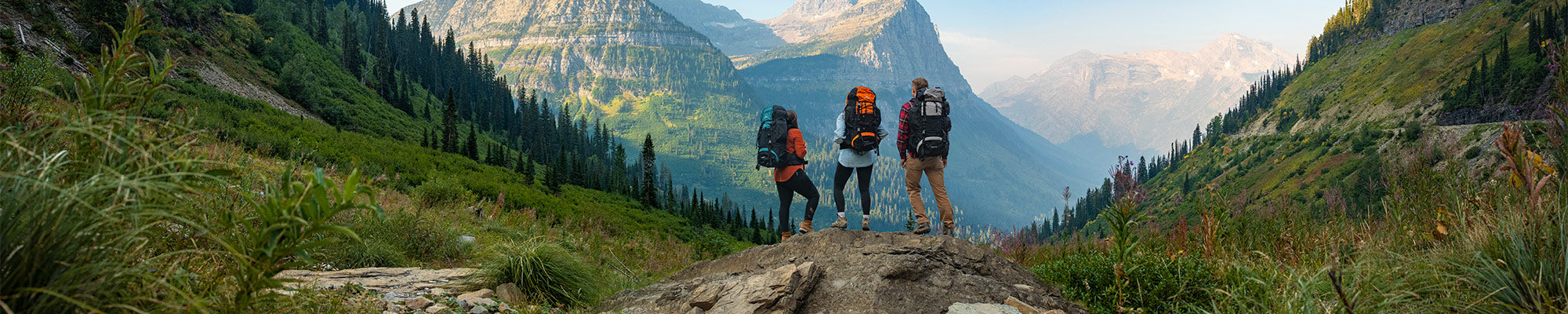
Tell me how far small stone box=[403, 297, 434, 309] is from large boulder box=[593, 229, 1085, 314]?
1.63m

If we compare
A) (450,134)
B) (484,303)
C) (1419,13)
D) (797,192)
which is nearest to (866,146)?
(797,192)

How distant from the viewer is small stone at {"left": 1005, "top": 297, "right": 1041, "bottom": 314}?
228 inches

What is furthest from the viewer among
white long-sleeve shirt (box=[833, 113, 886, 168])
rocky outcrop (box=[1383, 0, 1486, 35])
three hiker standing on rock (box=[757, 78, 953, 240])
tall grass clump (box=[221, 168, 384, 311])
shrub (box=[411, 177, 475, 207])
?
rocky outcrop (box=[1383, 0, 1486, 35])

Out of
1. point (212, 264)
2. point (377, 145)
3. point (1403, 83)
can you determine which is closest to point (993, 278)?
point (212, 264)

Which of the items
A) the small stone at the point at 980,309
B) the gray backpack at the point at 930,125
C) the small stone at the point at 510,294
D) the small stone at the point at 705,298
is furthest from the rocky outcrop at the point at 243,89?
the small stone at the point at 980,309

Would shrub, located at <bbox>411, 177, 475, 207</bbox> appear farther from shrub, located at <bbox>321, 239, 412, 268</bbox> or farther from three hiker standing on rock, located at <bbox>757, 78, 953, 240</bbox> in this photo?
three hiker standing on rock, located at <bbox>757, 78, 953, 240</bbox>

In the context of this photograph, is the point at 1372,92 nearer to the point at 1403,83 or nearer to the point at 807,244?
the point at 1403,83

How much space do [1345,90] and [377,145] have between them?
641 ft

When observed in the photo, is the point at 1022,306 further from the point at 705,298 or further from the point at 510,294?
the point at 510,294

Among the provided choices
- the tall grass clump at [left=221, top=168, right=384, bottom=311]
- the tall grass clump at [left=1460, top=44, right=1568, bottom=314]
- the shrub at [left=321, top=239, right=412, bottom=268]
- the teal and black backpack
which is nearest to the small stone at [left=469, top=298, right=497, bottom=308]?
the shrub at [left=321, top=239, right=412, bottom=268]

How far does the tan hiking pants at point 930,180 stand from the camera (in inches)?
392

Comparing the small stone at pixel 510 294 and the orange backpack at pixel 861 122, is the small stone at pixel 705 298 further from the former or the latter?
the orange backpack at pixel 861 122

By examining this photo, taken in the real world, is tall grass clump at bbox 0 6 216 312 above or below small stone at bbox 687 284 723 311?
above

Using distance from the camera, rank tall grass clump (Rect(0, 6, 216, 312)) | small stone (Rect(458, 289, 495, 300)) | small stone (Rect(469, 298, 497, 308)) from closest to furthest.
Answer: tall grass clump (Rect(0, 6, 216, 312)), small stone (Rect(469, 298, 497, 308)), small stone (Rect(458, 289, 495, 300))
